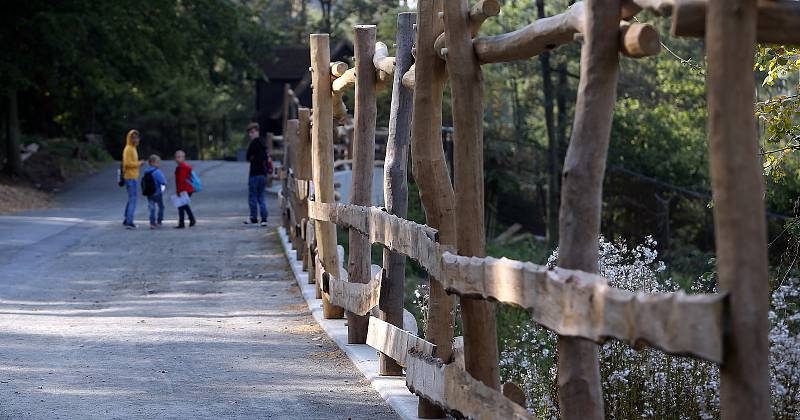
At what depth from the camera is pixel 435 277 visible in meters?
6.17

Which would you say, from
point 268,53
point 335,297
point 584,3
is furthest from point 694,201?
point 584,3

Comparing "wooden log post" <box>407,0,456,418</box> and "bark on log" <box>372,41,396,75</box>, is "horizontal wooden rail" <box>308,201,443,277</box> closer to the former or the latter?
"wooden log post" <box>407,0,456,418</box>

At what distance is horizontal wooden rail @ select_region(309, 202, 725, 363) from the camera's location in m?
3.36

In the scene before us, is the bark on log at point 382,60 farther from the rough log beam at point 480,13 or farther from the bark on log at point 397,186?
the rough log beam at point 480,13

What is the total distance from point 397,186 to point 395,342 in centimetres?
110

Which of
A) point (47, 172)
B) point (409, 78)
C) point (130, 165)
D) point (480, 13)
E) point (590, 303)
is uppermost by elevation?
point (480, 13)

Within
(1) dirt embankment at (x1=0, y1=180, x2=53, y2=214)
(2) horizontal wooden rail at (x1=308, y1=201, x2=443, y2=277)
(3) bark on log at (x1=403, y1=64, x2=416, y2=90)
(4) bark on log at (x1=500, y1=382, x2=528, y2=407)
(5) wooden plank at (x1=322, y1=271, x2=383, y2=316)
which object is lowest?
(1) dirt embankment at (x1=0, y1=180, x2=53, y2=214)

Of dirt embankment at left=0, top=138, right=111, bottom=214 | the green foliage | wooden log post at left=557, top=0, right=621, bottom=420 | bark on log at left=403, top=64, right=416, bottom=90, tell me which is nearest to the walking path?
bark on log at left=403, top=64, right=416, bottom=90

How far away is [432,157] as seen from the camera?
665 centimetres

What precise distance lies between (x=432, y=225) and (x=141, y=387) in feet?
7.88

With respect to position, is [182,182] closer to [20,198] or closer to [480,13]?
[20,198]

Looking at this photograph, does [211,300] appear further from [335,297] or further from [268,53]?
→ [268,53]

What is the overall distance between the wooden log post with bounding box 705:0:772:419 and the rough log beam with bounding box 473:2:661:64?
57cm

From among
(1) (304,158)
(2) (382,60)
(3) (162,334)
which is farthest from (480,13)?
(1) (304,158)
